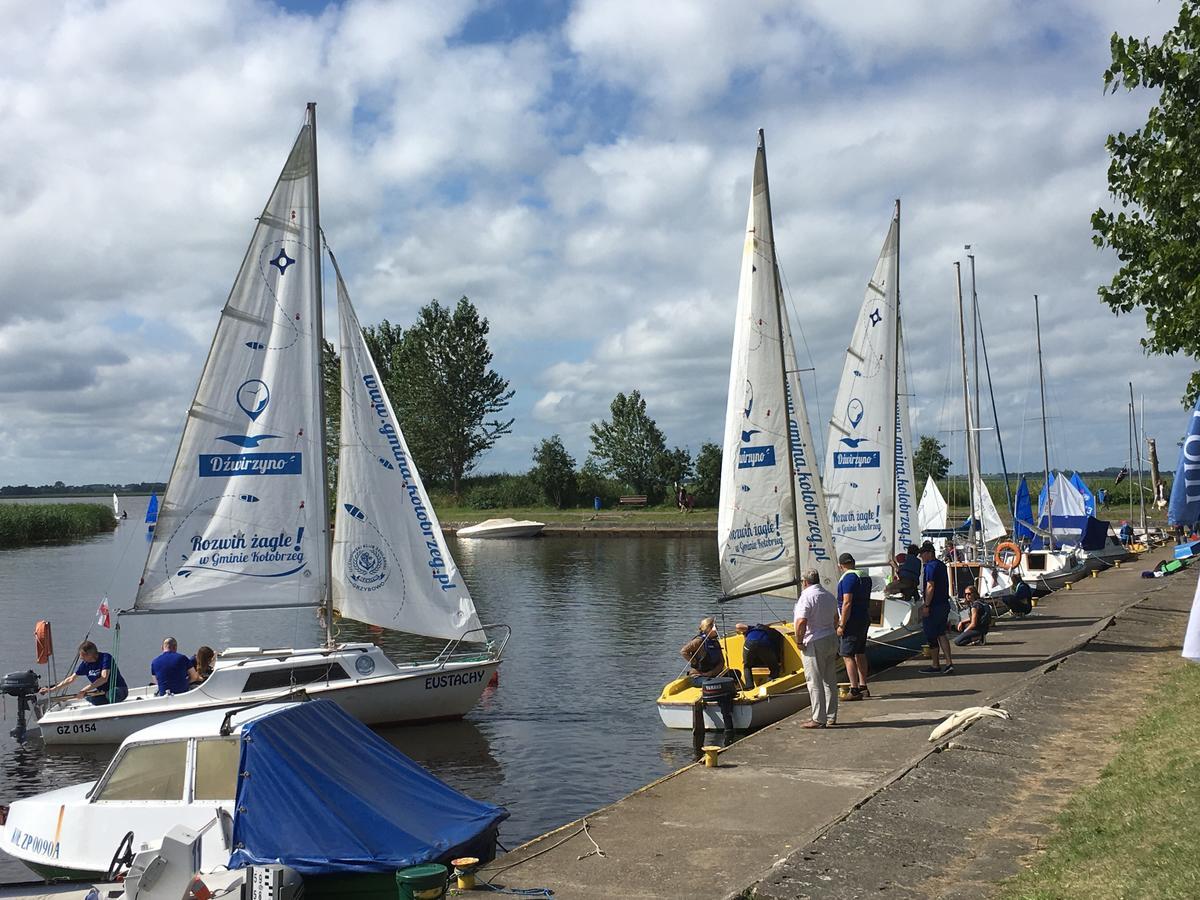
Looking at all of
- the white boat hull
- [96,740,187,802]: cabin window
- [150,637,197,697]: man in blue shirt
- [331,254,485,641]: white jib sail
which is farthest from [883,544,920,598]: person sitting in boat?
[96,740,187,802]: cabin window

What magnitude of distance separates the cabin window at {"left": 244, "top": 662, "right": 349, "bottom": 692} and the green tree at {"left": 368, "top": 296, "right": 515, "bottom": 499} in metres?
78.0

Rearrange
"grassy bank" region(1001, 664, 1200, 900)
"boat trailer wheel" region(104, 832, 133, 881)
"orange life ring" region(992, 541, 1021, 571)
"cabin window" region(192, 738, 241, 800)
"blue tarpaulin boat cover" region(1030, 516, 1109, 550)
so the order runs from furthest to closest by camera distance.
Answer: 1. "blue tarpaulin boat cover" region(1030, 516, 1109, 550)
2. "orange life ring" region(992, 541, 1021, 571)
3. "cabin window" region(192, 738, 241, 800)
4. "boat trailer wheel" region(104, 832, 133, 881)
5. "grassy bank" region(1001, 664, 1200, 900)

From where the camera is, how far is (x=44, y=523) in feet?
263

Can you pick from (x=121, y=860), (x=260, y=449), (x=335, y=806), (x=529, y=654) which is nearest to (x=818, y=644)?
(x=335, y=806)

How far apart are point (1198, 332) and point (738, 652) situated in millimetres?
9059

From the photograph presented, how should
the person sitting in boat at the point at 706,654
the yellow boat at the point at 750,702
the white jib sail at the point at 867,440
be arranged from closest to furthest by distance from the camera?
1. the yellow boat at the point at 750,702
2. the person sitting in boat at the point at 706,654
3. the white jib sail at the point at 867,440

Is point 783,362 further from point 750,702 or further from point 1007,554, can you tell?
point 1007,554

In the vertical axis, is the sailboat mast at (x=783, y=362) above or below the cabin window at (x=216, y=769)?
above

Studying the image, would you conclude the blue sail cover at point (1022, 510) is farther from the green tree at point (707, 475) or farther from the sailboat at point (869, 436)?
the green tree at point (707, 475)

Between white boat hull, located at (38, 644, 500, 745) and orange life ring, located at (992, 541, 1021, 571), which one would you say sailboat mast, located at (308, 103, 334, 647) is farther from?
orange life ring, located at (992, 541, 1021, 571)

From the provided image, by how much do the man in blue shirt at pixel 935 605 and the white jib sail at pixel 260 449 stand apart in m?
10.7

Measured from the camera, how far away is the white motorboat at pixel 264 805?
30.6 ft

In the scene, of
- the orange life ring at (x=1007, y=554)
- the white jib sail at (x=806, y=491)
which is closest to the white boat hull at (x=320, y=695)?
the white jib sail at (x=806, y=491)

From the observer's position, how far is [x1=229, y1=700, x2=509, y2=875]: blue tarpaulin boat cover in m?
9.24
